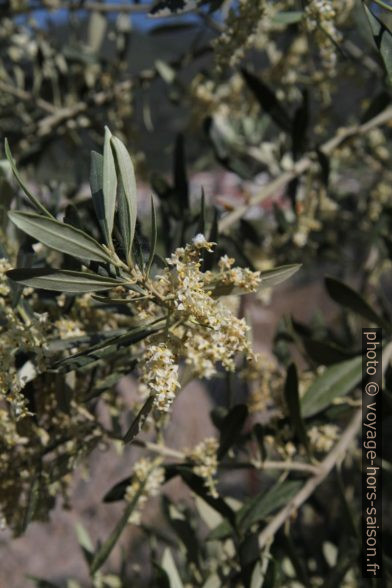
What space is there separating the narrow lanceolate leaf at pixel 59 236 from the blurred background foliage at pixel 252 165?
0.71ft

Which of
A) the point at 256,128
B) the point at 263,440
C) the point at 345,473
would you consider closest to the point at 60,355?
the point at 263,440

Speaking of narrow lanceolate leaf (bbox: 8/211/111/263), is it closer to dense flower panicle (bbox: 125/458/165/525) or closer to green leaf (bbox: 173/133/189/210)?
dense flower panicle (bbox: 125/458/165/525)

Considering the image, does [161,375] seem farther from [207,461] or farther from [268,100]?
[268,100]

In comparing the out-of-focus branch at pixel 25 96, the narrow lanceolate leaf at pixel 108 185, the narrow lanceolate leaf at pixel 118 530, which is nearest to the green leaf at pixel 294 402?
the narrow lanceolate leaf at pixel 118 530

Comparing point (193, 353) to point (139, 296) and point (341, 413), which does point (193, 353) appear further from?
point (341, 413)

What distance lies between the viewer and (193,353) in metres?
0.76

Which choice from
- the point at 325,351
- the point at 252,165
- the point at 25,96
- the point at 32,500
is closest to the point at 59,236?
the point at 32,500

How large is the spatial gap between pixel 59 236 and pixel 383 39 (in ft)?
1.68

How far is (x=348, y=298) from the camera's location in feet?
3.78

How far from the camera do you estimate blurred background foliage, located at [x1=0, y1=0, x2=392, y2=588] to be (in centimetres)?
102

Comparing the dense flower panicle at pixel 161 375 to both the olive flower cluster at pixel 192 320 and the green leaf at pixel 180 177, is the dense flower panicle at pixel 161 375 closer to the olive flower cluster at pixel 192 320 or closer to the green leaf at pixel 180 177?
the olive flower cluster at pixel 192 320

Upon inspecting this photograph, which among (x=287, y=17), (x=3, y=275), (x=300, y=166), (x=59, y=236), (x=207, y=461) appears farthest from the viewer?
(x=300, y=166)

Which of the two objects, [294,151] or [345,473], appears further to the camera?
[345,473]

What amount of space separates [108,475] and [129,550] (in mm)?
390
